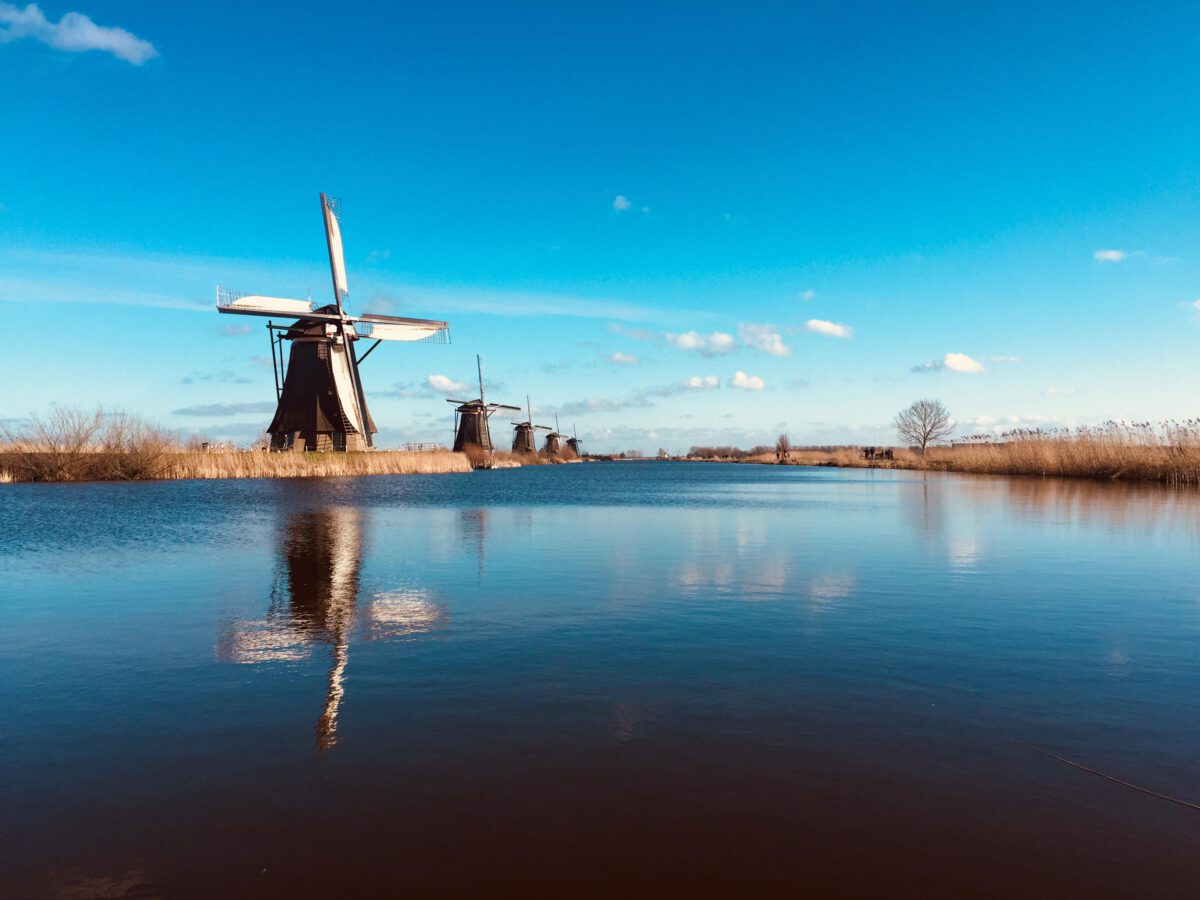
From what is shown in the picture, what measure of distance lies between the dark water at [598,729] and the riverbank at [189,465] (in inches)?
925

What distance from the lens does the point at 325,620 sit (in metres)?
6.85

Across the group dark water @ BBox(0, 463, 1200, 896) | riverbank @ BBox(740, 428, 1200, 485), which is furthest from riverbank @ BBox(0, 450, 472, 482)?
riverbank @ BBox(740, 428, 1200, 485)

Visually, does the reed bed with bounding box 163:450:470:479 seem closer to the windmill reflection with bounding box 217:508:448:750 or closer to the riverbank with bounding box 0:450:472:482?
the riverbank with bounding box 0:450:472:482

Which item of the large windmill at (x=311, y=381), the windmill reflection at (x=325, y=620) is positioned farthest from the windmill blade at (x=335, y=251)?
the windmill reflection at (x=325, y=620)

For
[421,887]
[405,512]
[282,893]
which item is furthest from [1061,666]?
[405,512]

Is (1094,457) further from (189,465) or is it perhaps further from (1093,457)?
(189,465)

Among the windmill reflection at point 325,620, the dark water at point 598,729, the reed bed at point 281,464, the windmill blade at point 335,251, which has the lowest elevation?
the dark water at point 598,729

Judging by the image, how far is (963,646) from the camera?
19.0 feet

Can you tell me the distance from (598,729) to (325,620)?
12.6ft

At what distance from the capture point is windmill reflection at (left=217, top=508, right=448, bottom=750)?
5.48 meters

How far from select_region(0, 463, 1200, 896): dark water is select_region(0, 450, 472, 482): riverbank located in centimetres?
2349

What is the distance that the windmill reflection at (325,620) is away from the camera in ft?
18.0

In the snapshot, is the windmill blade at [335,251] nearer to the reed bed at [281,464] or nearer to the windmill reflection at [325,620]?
the reed bed at [281,464]

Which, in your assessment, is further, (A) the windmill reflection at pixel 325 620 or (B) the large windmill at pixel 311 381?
(B) the large windmill at pixel 311 381
